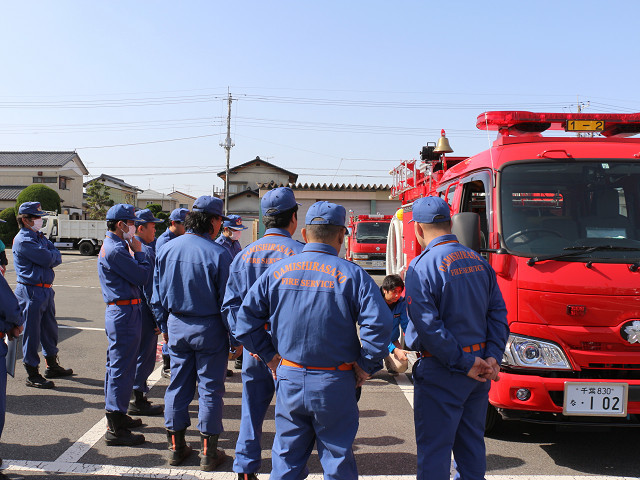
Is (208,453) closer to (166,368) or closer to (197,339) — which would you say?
(197,339)

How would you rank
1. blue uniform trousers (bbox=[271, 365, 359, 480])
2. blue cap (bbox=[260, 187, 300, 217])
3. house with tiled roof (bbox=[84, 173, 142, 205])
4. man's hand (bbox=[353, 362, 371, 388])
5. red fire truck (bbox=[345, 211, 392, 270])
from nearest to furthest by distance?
blue uniform trousers (bbox=[271, 365, 359, 480]), man's hand (bbox=[353, 362, 371, 388]), blue cap (bbox=[260, 187, 300, 217]), red fire truck (bbox=[345, 211, 392, 270]), house with tiled roof (bbox=[84, 173, 142, 205])

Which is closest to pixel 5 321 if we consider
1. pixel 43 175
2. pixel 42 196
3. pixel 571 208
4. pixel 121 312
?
pixel 121 312

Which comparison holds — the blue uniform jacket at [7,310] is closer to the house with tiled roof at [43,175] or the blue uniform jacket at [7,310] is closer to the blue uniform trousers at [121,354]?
the blue uniform trousers at [121,354]

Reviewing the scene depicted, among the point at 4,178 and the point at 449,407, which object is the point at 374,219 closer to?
the point at 449,407

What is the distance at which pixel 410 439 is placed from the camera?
14.3 feet

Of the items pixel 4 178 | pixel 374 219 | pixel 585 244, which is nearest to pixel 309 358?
pixel 585 244

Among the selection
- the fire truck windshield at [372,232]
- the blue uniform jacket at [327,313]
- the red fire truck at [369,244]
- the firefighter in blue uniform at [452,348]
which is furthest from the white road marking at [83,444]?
the fire truck windshield at [372,232]

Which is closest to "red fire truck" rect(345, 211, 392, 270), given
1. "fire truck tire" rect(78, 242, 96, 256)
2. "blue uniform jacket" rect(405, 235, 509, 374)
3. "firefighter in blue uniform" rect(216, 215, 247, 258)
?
"firefighter in blue uniform" rect(216, 215, 247, 258)

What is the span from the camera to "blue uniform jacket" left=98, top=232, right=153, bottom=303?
4512 millimetres

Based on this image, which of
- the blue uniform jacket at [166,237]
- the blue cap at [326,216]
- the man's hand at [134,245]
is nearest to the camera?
the blue cap at [326,216]

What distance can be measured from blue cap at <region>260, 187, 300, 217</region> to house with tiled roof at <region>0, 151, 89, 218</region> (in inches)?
1842

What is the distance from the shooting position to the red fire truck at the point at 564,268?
3.60 m

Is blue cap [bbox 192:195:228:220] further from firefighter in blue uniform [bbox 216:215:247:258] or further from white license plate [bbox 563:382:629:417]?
firefighter in blue uniform [bbox 216:215:247:258]

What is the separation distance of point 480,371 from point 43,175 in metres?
51.2
